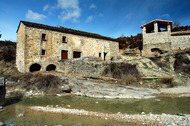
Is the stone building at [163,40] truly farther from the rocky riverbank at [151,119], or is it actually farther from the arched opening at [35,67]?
the arched opening at [35,67]

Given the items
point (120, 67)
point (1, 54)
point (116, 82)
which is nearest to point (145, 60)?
point (120, 67)

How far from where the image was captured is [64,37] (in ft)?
60.9

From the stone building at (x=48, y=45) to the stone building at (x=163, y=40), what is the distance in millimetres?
9014

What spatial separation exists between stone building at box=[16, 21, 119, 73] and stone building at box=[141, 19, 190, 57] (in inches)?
355

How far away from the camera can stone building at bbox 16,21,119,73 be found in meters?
15.2

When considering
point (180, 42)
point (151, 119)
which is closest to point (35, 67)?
point (151, 119)

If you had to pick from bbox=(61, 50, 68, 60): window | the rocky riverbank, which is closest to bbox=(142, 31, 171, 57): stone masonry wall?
bbox=(61, 50, 68, 60): window

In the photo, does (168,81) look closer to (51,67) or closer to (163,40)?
(163,40)

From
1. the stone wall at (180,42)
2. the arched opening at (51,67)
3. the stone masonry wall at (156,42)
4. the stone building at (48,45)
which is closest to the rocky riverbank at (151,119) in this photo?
the stone building at (48,45)

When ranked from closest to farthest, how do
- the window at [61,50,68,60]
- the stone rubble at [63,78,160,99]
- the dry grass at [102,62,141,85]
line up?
the stone rubble at [63,78,160,99]
the dry grass at [102,62,141,85]
the window at [61,50,68,60]

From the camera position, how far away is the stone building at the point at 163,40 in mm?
18672

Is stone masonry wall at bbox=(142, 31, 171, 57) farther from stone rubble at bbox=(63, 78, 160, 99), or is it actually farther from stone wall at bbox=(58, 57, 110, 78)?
stone rubble at bbox=(63, 78, 160, 99)

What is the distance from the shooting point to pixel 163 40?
64.3ft

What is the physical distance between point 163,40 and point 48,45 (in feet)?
62.4
